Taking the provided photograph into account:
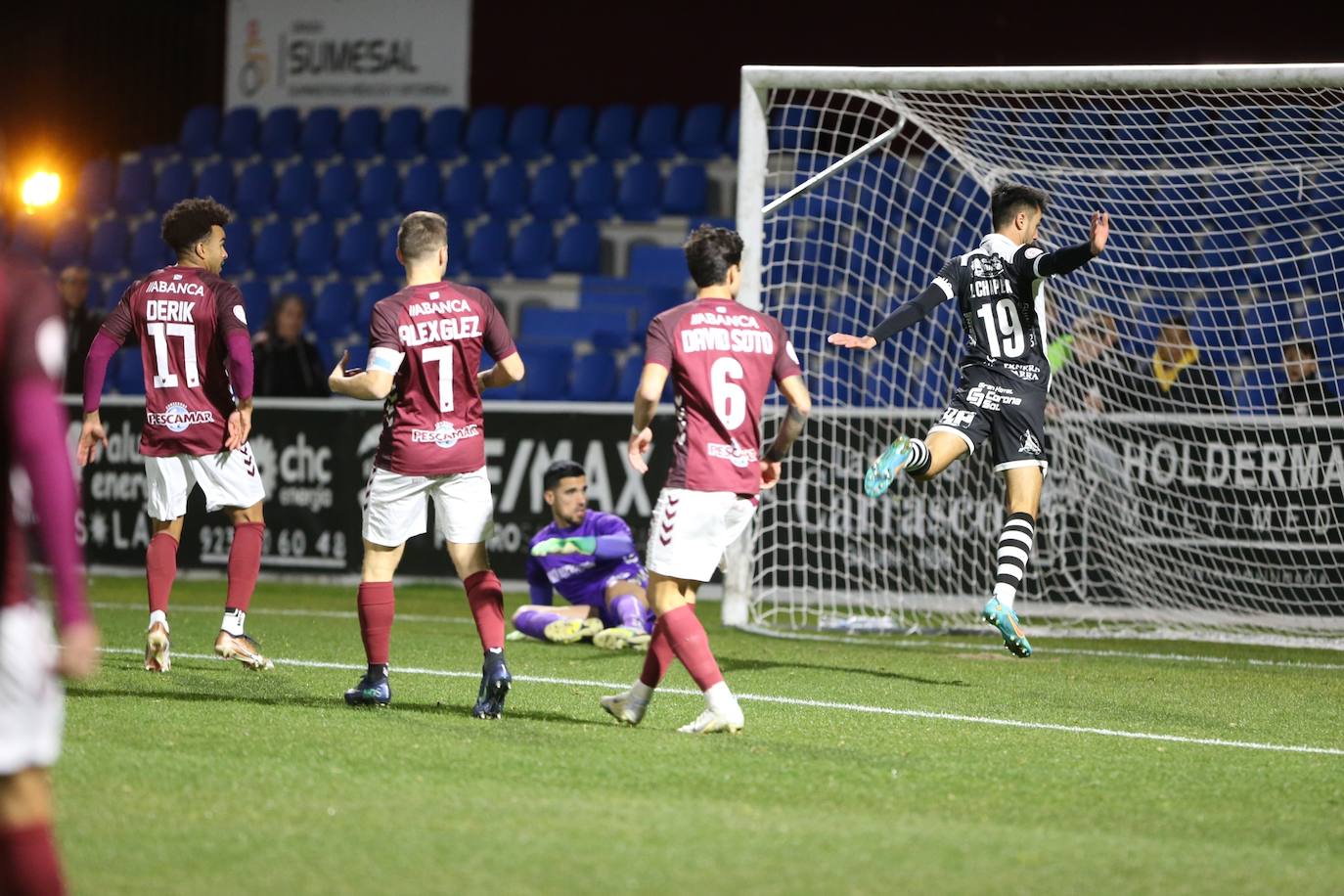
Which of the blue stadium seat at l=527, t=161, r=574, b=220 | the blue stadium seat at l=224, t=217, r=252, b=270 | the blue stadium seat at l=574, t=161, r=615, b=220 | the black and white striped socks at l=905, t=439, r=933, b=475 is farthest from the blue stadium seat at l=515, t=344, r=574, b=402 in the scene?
the black and white striped socks at l=905, t=439, r=933, b=475

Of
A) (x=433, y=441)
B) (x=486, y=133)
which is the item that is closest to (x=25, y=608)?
(x=433, y=441)

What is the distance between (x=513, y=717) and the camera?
631cm

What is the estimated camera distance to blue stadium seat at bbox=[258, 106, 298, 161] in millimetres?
19234

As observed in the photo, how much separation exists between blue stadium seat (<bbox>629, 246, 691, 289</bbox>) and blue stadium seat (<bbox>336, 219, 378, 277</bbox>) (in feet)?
10.0

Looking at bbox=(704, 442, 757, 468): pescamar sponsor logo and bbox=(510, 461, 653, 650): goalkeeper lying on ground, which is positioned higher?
bbox=(704, 442, 757, 468): pescamar sponsor logo

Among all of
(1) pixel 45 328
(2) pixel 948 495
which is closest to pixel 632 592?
(2) pixel 948 495

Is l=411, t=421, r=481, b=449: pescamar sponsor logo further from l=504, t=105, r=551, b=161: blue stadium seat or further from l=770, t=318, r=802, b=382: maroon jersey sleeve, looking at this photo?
l=504, t=105, r=551, b=161: blue stadium seat

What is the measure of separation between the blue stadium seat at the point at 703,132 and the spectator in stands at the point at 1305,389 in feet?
24.4

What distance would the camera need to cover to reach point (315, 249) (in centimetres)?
1805

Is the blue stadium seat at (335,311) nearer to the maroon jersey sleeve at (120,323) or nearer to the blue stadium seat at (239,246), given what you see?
the blue stadium seat at (239,246)

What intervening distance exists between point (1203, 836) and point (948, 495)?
707cm

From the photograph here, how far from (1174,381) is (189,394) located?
6.38 metres

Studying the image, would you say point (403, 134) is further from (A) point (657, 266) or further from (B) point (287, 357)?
(B) point (287, 357)

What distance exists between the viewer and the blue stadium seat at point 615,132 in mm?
17359
